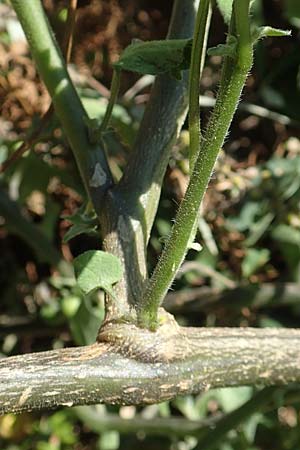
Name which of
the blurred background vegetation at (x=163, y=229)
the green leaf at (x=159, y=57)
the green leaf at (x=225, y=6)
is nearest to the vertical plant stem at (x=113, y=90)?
the green leaf at (x=159, y=57)

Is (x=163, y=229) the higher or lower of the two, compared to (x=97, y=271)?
lower

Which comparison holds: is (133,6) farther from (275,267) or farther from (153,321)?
(153,321)

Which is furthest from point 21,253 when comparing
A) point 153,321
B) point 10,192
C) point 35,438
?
point 153,321

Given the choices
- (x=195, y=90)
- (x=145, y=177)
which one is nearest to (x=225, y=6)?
(x=195, y=90)

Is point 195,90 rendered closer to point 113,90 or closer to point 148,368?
point 113,90

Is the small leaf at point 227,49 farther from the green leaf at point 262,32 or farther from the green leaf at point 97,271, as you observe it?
the green leaf at point 97,271

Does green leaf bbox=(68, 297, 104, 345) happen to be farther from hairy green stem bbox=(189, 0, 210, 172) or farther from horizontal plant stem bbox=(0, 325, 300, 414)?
hairy green stem bbox=(189, 0, 210, 172)

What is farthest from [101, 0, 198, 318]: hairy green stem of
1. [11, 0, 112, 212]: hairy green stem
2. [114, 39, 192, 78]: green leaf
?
[114, 39, 192, 78]: green leaf
